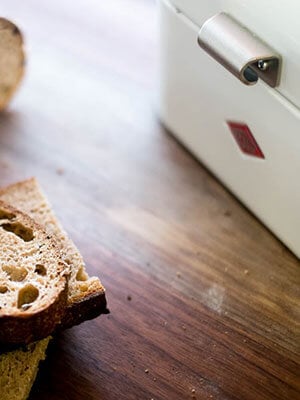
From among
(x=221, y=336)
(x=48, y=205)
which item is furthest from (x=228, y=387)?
(x=48, y=205)

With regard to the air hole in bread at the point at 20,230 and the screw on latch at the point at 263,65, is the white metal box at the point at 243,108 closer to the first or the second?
the screw on latch at the point at 263,65

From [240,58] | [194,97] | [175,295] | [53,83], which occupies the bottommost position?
[53,83]

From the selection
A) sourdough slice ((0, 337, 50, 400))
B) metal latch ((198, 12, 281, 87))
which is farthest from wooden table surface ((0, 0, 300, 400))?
metal latch ((198, 12, 281, 87))

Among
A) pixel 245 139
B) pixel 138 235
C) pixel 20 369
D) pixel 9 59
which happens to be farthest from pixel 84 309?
pixel 9 59

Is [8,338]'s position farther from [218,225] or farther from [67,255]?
[218,225]

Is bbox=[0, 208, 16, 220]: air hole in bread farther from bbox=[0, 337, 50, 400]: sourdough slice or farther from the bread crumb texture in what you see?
bbox=[0, 337, 50, 400]: sourdough slice

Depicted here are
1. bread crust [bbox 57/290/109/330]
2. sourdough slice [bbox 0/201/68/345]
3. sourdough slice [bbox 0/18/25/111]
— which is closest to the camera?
sourdough slice [bbox 0/201/68/345]
